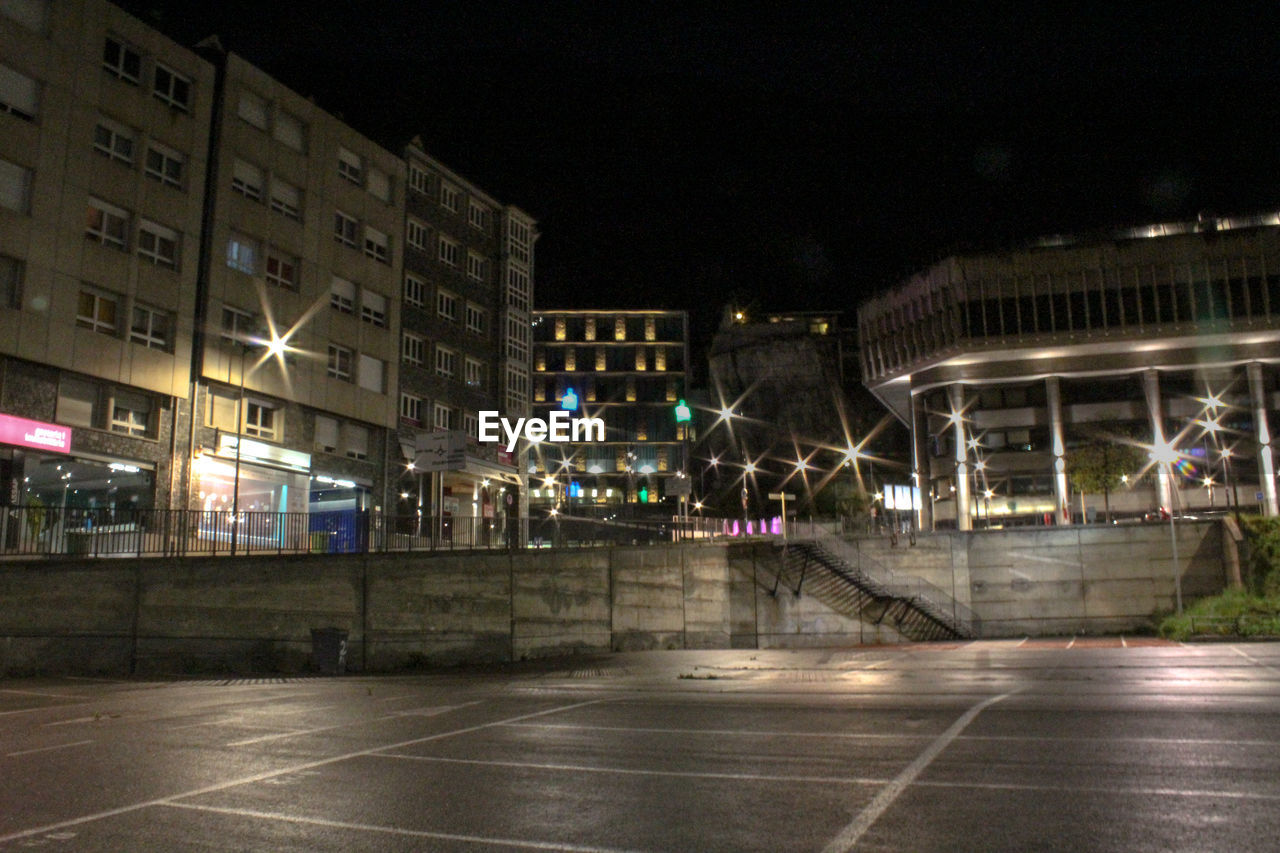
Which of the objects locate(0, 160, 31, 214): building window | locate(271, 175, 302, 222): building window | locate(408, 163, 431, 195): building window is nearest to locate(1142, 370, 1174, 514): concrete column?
locate(408, 163, 431, 195): building window

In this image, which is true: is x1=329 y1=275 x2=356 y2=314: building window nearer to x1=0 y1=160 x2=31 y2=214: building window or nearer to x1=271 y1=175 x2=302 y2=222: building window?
x1=271 y1=175 x2=302 y2=222: building window

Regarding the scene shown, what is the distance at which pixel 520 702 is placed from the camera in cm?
1703

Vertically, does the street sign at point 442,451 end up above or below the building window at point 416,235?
below

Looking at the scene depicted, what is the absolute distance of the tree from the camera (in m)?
66.9

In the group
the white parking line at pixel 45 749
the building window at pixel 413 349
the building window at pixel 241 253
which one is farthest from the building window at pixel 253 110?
the white parking line at pixel 45 749

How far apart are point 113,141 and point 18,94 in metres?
3.39

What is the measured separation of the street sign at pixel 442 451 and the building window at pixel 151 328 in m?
10.5

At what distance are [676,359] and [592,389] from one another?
10542mm

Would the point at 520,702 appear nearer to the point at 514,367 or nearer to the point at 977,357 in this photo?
the point at 514,367

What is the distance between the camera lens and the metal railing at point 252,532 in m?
22.5

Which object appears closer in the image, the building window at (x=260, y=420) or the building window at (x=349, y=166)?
the building window at (x=260, y=420)

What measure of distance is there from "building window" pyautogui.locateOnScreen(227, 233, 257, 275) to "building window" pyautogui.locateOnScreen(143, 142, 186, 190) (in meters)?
A: 2.77

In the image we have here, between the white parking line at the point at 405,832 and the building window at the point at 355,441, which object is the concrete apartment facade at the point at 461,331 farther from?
the white parking line at the point at 405,832

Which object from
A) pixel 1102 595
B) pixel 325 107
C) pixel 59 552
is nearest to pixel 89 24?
pixel 325 107
